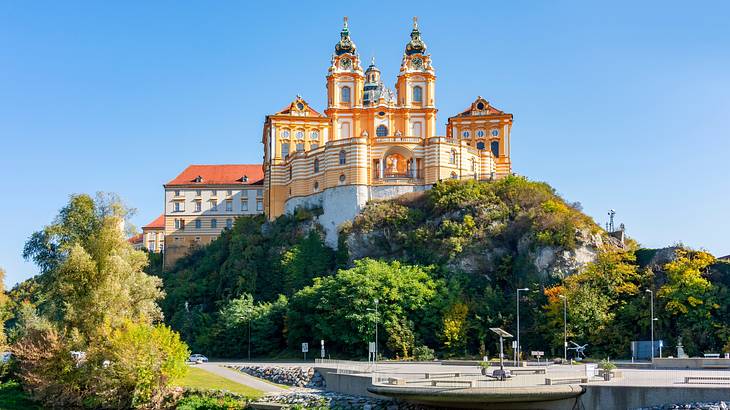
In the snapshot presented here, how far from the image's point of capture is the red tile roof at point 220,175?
118 meters

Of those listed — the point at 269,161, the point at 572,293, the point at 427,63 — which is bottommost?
the point at 572,293

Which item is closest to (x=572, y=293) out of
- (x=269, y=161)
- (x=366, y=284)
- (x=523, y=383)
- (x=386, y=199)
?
(x=366, y=284)

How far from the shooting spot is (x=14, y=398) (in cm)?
5747

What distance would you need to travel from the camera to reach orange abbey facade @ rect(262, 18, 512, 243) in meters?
91.1

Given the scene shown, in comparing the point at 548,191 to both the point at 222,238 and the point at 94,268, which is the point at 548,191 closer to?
the point at 222,238

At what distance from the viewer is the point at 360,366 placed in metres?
60.5

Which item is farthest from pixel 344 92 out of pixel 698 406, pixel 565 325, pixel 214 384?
pixel 698 406

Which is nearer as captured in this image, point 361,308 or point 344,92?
point 361,308

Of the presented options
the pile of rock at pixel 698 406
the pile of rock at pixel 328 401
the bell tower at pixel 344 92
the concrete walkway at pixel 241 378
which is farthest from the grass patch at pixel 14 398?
the bell tower at pixel 344 92

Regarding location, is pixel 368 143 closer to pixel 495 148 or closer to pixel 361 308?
pixel 495 148

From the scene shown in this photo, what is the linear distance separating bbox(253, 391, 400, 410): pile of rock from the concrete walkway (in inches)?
98.6

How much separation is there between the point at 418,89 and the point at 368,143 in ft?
41.2

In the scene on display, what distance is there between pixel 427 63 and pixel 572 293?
37241mm

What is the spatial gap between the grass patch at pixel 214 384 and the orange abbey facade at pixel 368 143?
109 ft
